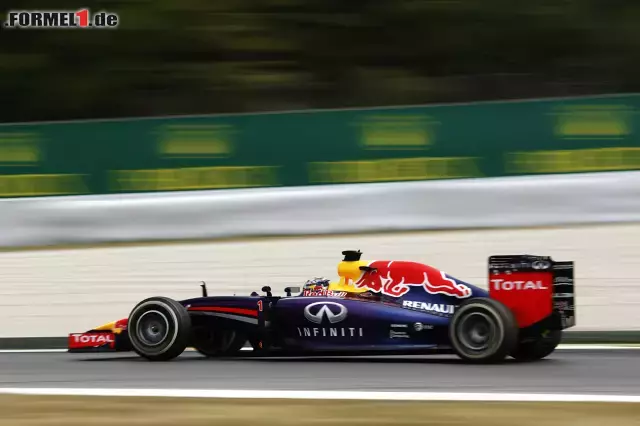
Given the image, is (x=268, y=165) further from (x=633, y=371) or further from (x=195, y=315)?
(x=633, y=371)

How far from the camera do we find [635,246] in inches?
493

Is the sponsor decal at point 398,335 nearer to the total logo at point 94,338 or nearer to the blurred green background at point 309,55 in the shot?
the total logo at point 94,338

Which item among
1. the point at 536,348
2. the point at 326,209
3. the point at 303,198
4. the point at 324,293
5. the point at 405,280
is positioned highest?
the point at 303,198

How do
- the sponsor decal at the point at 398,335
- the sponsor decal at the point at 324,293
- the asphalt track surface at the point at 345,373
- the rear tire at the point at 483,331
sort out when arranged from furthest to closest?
the sponsor decal at the point at 324,293, the sponsor decal at the point at 398,335, the rear tire at the point at 483,331, the asphalt track surface at the point at 345,373

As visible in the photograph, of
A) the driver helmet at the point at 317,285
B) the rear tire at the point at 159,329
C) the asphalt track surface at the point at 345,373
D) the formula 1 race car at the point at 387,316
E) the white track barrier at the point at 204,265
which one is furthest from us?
the white track barrier at the point at 204,265

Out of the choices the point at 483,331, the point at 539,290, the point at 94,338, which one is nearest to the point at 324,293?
the point at 483,331

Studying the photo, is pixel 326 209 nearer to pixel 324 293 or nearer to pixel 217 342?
pixel 217 342

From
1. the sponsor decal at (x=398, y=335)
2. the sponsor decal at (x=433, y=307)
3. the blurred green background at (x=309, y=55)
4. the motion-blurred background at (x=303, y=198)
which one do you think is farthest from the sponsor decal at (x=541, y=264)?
the blurred green background at (x=309, y=55)

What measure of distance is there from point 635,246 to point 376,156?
10.5 ft

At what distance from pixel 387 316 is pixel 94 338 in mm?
2851

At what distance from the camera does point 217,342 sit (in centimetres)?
1082

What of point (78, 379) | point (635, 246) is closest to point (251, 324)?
point (78, 379)

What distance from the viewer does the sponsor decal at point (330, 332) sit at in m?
9.81

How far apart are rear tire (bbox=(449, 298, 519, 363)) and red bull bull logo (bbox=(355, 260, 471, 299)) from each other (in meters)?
0.25
